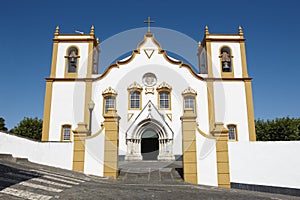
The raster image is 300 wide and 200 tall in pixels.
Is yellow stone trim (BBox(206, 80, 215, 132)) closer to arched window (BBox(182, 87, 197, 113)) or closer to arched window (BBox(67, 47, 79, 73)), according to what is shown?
arched window (BBox(182, 87, 197, 113))

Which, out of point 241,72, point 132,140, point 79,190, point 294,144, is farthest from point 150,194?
point 241,72

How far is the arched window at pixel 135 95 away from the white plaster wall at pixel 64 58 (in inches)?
155

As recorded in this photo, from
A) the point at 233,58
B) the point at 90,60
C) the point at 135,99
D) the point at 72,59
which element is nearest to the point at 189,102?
the point at 135,99

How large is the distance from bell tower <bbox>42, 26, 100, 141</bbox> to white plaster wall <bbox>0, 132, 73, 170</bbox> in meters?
6.65

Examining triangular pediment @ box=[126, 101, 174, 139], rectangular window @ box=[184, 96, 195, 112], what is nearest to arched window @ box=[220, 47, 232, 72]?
rectangular window @ box=[184, 96, 195, 112]

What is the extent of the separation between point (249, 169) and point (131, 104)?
10.8 metres

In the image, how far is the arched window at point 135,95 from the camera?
1897 centimetres

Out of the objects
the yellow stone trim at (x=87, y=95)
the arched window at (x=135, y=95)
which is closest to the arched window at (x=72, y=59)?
the yellow stone trim at (x=87, y=95)

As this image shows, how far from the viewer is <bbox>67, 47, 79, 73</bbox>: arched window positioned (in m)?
20.1

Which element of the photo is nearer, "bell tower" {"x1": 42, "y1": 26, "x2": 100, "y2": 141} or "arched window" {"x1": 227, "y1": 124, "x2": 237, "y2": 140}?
"arched window" {"x1": 227, "y1": 124, "x2": 237, "y2": 140}

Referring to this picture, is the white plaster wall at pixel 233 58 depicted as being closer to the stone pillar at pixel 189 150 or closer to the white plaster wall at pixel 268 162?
the white plaster wall at pixel 268 162

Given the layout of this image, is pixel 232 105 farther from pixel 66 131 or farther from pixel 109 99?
pixel 66 131

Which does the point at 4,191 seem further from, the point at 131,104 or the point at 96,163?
the point at 131,104

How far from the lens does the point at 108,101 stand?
19.0m
